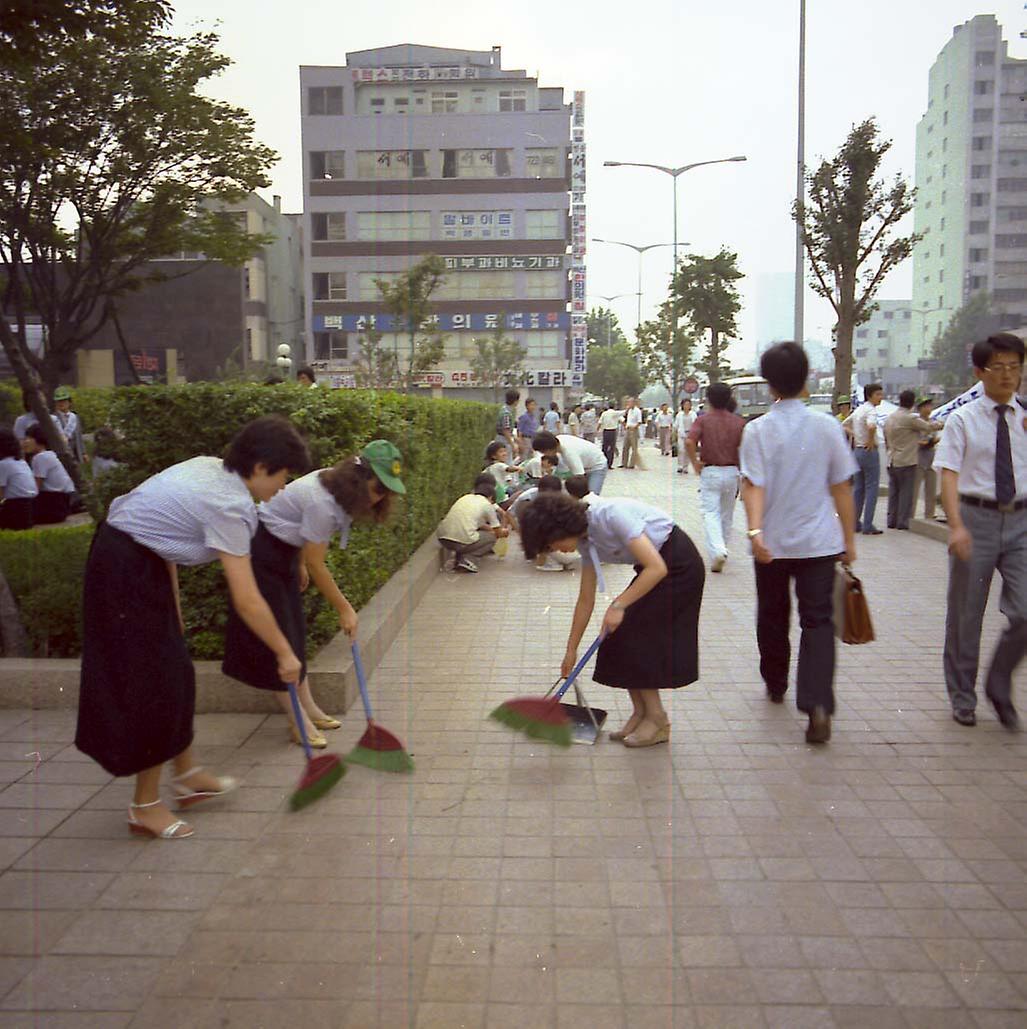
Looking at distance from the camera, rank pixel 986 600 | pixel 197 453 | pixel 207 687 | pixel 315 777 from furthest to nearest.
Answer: pixel 197 453 < pixel 207 687 < pixel 986 600 < pixel 315 777

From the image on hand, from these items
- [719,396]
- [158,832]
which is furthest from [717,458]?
[158,832]

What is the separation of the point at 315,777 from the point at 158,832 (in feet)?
2.00

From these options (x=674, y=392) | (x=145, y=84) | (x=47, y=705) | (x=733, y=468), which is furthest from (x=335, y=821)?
(x=674, y=392)

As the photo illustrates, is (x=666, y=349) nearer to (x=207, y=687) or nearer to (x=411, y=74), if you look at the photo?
(x=411, y=74)

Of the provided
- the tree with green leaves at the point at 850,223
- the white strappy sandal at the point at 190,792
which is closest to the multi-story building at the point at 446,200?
the tree with green leaves at the point at 850,223

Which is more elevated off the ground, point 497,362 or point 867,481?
point 497,362

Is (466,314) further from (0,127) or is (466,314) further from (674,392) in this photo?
(0,127)

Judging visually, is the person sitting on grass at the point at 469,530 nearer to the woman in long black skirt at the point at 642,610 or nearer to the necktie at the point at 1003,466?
the woman in long black skirt at the point at 642,610

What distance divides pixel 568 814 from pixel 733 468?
6.25 meters

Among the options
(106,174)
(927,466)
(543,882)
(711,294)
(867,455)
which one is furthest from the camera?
(711,294)

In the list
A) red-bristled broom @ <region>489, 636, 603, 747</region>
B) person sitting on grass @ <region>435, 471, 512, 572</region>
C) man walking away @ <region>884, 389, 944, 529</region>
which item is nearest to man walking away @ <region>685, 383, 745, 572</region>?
person sitting on grass @ <region>435, 471, 512, 572</region>

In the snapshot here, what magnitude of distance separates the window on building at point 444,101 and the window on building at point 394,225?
206 inches

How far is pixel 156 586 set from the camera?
403cm

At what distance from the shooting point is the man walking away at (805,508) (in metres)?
5.18
